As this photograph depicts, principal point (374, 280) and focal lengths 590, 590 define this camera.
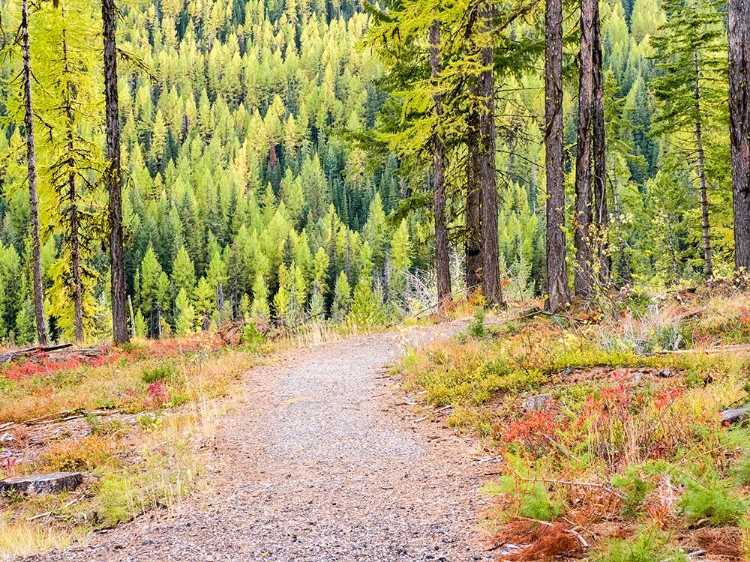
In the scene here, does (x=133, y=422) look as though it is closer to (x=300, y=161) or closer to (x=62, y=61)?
(x=62, y=61)

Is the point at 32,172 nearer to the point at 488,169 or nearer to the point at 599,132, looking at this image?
the point at 488,169

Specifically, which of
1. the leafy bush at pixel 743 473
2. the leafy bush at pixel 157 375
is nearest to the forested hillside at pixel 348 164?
the leafy bush at pixel 743 473

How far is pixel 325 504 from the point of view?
4855 mm

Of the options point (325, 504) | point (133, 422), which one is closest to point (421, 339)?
point (133, 422)

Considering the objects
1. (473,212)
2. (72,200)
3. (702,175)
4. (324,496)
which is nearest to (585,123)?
(473,212)

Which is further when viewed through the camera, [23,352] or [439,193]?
[439,193]

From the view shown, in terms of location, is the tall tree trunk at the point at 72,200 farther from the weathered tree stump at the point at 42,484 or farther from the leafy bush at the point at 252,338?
the weathered tree stump at the point at 42,484

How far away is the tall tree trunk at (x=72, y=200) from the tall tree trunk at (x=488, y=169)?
12.2 meters

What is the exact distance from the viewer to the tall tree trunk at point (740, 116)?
10508 mm

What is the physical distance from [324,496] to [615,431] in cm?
249

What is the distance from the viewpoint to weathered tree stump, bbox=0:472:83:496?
6.04m

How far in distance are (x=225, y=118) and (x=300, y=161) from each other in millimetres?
26039

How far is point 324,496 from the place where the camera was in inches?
199

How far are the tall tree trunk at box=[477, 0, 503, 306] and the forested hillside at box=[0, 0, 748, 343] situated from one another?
0.10m
